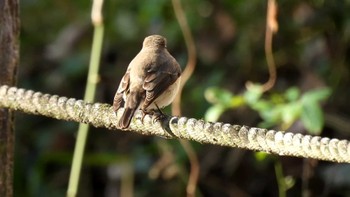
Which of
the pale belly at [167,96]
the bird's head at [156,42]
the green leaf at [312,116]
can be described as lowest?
the pale belly at [167,96]

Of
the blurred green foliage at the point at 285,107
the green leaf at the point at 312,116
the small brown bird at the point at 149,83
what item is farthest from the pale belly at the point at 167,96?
the green leaf at the point at 312,116

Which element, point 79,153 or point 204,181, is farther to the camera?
point 204,181

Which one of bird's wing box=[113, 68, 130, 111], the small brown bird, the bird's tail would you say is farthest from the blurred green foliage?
the bird's tail

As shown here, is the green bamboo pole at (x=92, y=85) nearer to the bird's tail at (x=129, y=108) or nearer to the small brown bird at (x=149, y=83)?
the small brown bird at (x=149, y=83)

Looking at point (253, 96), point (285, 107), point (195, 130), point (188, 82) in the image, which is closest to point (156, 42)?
point (253, 96)

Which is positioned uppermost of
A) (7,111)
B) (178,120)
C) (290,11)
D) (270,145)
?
(290,11)

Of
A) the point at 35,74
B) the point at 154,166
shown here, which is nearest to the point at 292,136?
the point at 154,166

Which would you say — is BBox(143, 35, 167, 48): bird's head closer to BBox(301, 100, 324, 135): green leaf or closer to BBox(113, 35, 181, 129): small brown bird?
BBox(113, 35, 181, 129): small brown bird

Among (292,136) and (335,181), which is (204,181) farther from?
(292,136)
